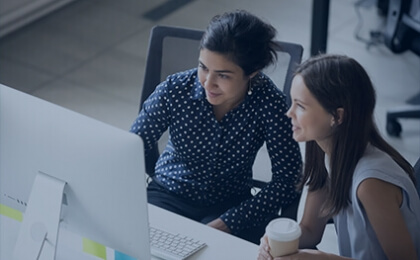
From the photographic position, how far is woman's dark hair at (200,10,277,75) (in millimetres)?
2072

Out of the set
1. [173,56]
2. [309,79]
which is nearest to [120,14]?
[173,56]

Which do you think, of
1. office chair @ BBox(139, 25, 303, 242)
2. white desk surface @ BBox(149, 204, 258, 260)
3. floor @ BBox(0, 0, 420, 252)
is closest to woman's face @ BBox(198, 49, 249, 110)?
office chair @ BBox(139, 25, 303, 242)

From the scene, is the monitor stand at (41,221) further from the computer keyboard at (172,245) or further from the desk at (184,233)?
the computer keyboard at (172,245)

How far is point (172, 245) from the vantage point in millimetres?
1881

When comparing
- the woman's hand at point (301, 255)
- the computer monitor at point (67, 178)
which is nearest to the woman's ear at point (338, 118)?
the woman's hand at point (301, 255)

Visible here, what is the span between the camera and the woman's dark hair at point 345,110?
1812 millimetres

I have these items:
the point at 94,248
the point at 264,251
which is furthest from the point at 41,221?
the point at 264,251

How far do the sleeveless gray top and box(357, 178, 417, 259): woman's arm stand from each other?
2 cm

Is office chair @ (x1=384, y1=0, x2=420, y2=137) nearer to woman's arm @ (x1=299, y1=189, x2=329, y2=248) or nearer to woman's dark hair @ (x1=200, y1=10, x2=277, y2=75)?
woman's dark hair @ (x1=200, y1=10, x2=277, y2=75)

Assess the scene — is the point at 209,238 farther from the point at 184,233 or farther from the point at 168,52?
the point at 168,52

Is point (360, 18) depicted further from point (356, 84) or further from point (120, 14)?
point (356, 84)

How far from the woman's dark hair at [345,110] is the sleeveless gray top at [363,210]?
25 mm

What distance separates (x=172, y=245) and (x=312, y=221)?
1.28ft

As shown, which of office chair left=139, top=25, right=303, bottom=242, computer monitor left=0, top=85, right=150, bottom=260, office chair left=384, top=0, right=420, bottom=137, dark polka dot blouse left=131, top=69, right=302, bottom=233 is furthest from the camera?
office chair left=384, top=0, right=420, bottom=137
